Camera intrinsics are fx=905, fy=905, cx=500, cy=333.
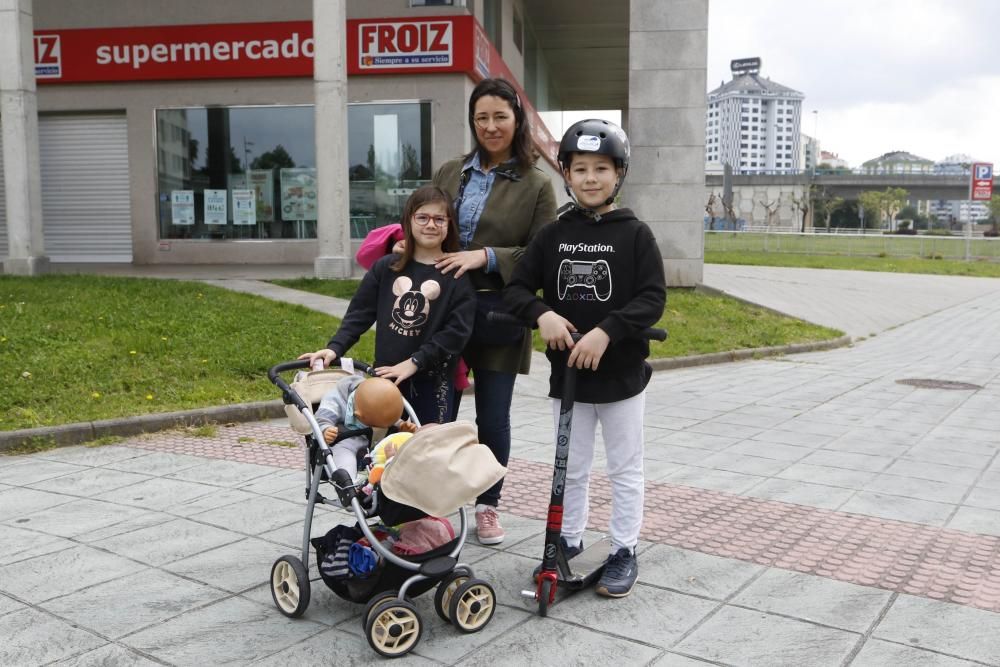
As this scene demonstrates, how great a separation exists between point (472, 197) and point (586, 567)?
67.9 inches

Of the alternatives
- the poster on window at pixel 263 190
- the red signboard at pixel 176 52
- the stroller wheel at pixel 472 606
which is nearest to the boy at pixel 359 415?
the stroller wheel at pixel 472 606

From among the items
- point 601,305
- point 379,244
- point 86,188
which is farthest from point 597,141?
point 86,188

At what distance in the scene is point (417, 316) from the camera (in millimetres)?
3756

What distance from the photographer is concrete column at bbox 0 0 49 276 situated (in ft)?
48.4

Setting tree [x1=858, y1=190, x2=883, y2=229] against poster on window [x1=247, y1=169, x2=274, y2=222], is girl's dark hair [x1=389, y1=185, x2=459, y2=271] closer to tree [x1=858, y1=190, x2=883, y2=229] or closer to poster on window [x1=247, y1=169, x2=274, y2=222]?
poster on window [x1=247, y1=169, x2=274, y2=222]

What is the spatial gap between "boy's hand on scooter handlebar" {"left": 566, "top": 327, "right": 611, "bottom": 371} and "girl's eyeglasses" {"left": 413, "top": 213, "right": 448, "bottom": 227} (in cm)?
81

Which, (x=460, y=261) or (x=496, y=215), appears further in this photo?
(x=496, y=215)

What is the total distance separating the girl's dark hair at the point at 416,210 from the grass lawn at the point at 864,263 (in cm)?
2875

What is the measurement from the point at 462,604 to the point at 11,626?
1.69 metres

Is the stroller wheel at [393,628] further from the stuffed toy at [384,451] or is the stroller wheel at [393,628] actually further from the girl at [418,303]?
the girl at [418,303]

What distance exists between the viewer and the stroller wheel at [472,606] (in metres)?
3.27

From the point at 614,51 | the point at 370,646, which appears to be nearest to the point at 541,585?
the point at 370,646

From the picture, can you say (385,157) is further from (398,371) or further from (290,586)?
(290,586)

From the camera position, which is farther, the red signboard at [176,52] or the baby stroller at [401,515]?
the red signboard at [176,52]
